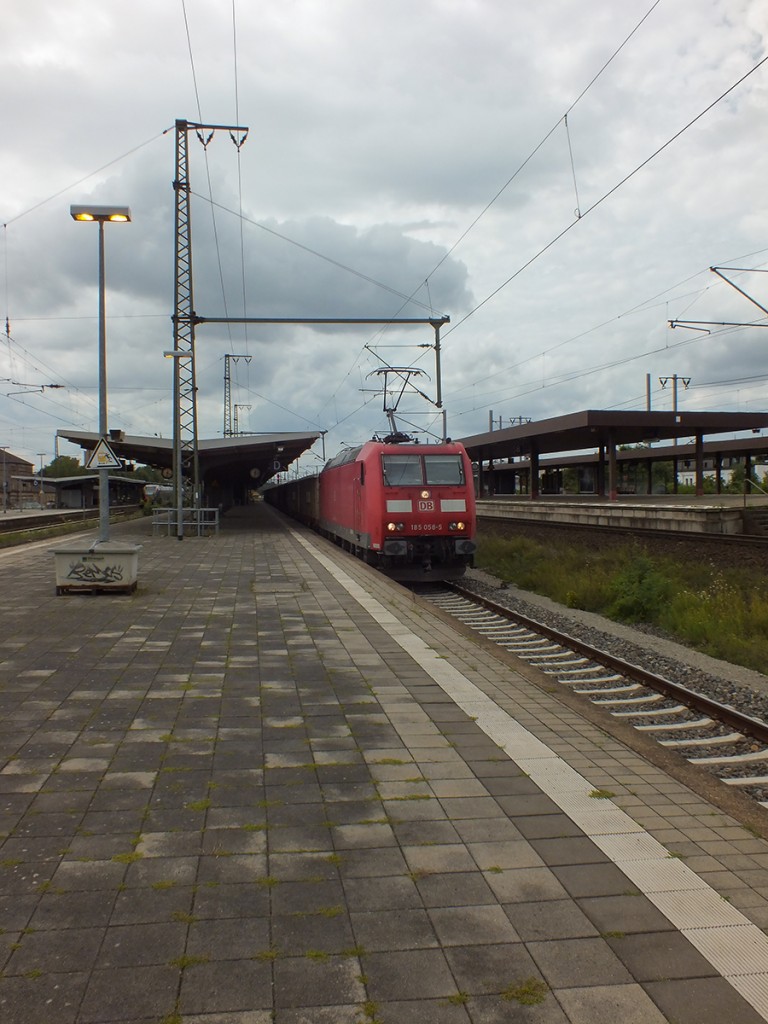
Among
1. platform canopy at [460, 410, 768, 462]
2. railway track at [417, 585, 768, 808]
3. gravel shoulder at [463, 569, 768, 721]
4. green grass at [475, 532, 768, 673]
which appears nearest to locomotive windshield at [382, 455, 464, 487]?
gravel shoulder at [463, 569, 768, 721]

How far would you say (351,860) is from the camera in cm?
345

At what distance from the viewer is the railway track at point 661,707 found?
609 centimetres

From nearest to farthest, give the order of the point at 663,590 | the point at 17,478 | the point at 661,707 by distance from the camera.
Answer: the point at 661,707, the point at 663,590, the point at 17,478

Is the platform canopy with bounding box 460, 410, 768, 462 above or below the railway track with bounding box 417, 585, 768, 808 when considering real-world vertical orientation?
above

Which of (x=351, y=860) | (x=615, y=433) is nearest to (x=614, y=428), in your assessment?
(x=615, y=433)

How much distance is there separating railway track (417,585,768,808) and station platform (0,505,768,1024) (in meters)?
1.34

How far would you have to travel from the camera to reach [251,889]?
10.4ft

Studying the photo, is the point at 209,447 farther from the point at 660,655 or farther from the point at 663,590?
the point at 660,655

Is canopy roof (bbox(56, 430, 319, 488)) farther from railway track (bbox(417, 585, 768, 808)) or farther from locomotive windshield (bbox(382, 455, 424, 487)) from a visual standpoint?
railway track (bbox(417, 585, 768, 808))

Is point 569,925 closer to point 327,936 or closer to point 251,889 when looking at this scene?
point 327,936

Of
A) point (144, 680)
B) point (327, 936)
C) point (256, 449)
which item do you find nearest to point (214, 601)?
point (144, 680)

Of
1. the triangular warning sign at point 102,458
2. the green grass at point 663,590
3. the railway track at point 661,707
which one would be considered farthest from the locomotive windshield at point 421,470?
the triangular warning sign at point 102,458

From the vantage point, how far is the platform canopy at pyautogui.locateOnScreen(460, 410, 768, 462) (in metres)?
26.8

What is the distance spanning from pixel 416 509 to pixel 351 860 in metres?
12.8
